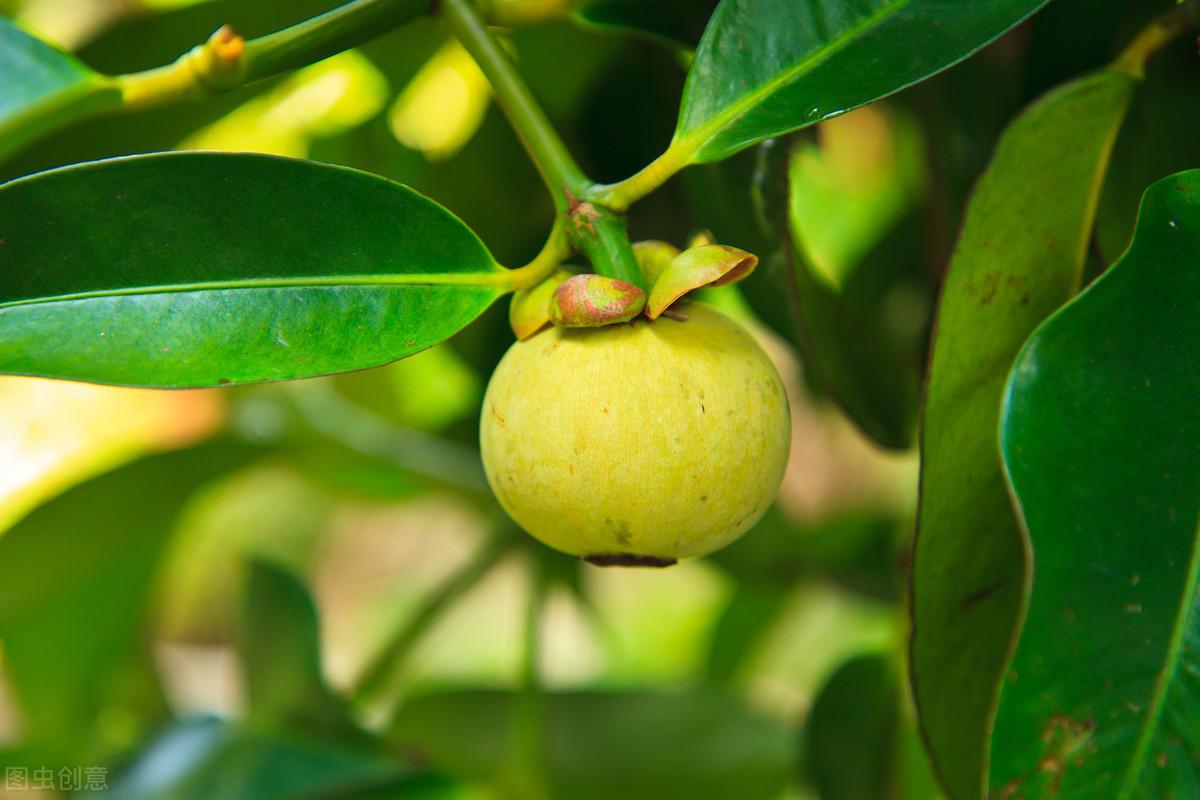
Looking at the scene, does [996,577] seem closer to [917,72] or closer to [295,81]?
[917,72]

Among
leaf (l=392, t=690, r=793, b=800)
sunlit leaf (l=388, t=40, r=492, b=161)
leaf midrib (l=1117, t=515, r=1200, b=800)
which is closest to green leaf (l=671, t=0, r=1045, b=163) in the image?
leaf midrib (l=1117, t=515, r=1200, b=800)

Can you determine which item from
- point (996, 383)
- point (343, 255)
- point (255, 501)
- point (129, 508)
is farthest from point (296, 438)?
point (255, 501)

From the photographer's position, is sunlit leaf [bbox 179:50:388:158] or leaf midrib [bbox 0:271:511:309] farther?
sunlit leaf [bbox 179:50:388:158]

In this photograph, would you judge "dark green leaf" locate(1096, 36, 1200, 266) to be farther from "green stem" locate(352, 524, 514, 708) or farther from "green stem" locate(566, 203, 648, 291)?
"green stem" locate(352, 524, 514, 708)

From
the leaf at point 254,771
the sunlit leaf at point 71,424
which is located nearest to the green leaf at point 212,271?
the leaf at point 254,771

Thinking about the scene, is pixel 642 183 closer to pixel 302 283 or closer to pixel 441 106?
pixel 302 283

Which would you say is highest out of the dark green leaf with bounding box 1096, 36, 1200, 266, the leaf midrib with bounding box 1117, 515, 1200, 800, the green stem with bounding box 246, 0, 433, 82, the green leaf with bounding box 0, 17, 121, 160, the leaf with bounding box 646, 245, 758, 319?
the green leaf with bounding box 0, 17, 121, 160

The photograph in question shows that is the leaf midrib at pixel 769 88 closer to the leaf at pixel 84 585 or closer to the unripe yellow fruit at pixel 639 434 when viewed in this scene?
the unripe yellow fruit at pixel 639 434
